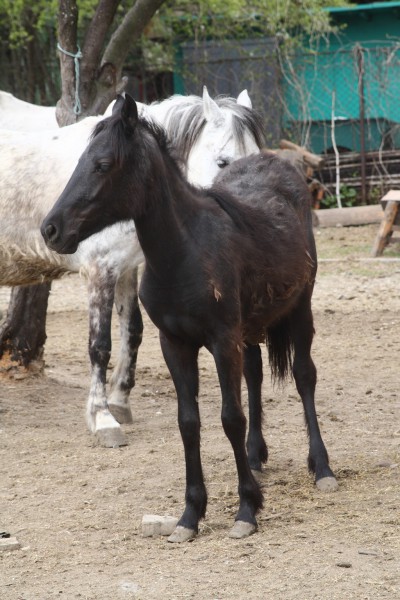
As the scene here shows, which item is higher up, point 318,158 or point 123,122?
point 123,122

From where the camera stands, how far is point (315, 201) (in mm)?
15750

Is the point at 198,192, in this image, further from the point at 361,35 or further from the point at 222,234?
the point at 361,35

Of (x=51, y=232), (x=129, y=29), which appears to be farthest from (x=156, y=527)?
(x=129, y=29)

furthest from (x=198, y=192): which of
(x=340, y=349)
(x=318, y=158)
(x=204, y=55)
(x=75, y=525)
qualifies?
(x=204, y=55)

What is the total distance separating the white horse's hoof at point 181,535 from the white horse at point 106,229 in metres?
1.74

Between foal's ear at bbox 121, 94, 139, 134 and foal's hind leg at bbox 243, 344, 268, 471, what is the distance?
5.05ft

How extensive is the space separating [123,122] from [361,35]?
14.5 meters

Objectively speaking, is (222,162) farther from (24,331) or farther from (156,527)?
(156,527)

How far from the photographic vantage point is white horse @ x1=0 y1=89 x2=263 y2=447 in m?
5.87

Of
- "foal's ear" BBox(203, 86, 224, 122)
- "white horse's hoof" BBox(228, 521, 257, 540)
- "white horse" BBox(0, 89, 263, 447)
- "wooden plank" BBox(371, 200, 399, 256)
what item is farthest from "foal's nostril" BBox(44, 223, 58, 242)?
"wooden plank" BBox(371, 200, 399, 256)

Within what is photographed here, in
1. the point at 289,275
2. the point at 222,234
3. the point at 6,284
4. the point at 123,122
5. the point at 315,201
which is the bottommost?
the point at 315,201

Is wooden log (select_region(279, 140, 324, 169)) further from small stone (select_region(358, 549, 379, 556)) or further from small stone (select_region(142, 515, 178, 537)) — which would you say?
small stone (select_region(358, 549, 379, 556))

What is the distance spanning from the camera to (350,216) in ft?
47.1

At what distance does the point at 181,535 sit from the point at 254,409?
1082 mm
